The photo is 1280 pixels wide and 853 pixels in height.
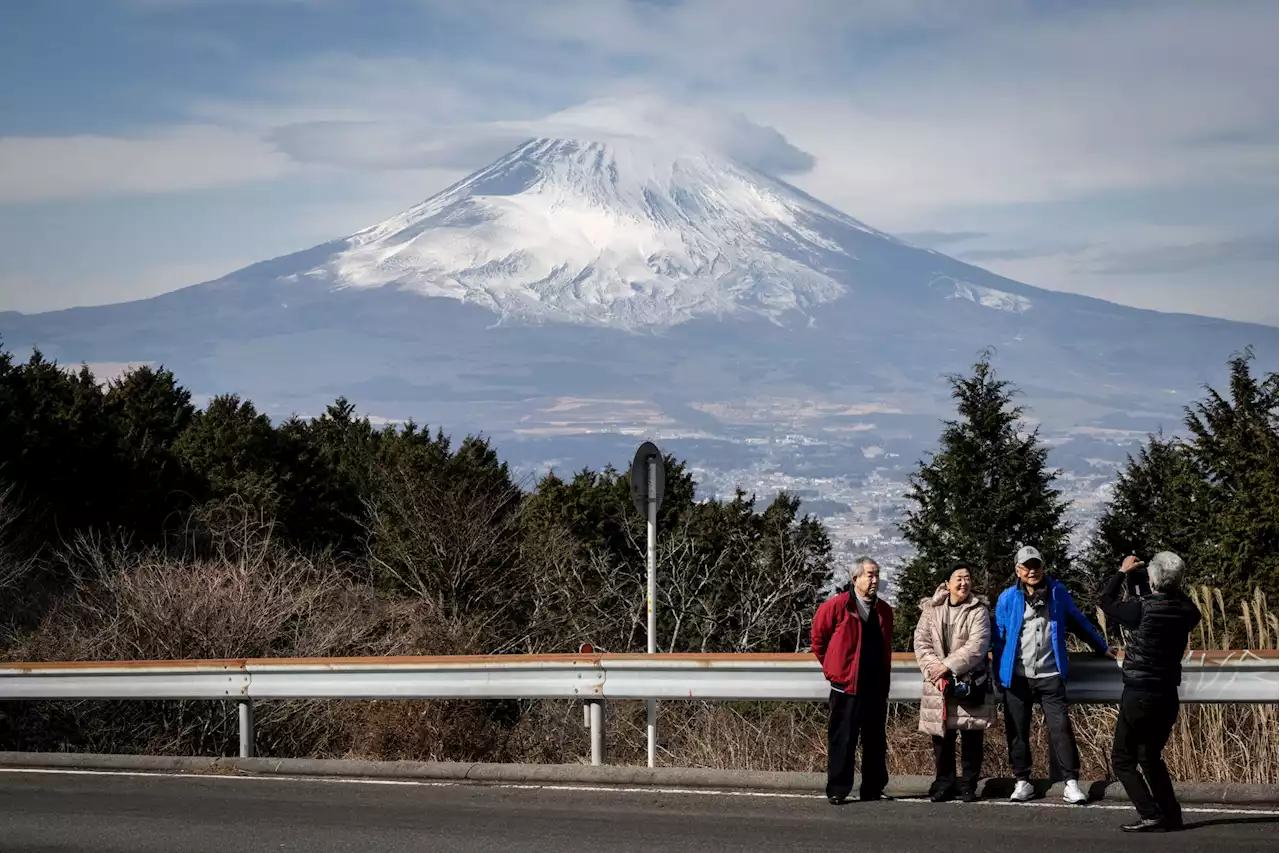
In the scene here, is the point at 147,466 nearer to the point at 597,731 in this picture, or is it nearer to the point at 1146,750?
the point at 597,731

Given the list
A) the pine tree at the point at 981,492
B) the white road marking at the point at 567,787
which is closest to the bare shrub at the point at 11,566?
the white road marking at the point at 567,787

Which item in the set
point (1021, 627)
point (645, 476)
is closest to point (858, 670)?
point (1021, 627)

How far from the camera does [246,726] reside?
1072 centimetres

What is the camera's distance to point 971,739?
888 cm

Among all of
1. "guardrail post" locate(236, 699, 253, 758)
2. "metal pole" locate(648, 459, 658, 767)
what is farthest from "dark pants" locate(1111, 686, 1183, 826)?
"guardrail post" locate(236, 699, 253, 758)

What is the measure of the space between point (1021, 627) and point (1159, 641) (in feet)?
3.52

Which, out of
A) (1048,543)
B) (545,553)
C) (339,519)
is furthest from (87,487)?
(1048,543)

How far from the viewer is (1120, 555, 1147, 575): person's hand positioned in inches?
327

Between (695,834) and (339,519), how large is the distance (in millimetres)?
49574

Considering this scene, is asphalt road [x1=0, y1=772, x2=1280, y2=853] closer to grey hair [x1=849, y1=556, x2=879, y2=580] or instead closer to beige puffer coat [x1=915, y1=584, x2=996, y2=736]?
beige puffer coat [x1=915, y1=584, x2=996, y2=736]

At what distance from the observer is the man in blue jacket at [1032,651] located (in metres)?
8.80

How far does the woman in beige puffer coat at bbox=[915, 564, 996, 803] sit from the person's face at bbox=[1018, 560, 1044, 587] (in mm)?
280

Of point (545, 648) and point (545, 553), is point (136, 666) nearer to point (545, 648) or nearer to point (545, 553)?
Answer: point (545, 648)

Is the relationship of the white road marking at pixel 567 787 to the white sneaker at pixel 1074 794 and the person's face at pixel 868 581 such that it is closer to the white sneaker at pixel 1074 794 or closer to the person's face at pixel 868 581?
the white sneaker at pixel 1074 794
